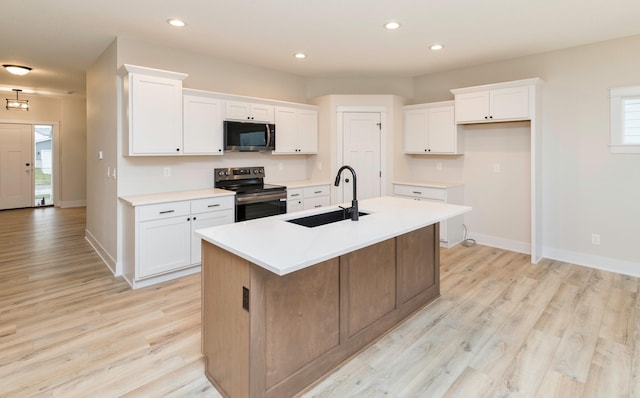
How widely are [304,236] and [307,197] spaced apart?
10.1 feet

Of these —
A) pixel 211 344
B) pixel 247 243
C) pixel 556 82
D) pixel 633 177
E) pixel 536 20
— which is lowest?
pixel 211 344

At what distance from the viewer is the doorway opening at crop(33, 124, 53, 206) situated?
27.3 feet

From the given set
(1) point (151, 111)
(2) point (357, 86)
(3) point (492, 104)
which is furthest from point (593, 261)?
(1) point (151, 111)

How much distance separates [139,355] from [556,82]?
17.1 ft

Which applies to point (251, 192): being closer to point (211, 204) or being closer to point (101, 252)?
point (211, 204)

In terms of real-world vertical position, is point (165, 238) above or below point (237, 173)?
below

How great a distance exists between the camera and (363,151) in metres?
5.47

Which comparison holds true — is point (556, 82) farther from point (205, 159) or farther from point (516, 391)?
point (205, 159)

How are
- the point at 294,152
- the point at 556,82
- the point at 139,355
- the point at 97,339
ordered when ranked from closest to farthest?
the point at 139,355 → the point at 97,339 → the point at 556,82 → the point at 294,152

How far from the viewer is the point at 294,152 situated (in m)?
5.26

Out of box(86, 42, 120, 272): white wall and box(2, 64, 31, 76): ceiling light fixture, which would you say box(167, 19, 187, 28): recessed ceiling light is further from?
box(2, 64, 31, 76): ceiling light fixture

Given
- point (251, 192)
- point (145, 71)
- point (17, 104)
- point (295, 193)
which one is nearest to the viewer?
point (145, 71)

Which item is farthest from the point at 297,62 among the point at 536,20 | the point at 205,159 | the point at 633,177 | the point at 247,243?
the point at 633,177

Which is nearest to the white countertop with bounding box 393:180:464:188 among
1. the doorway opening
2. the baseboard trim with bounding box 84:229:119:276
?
the baseboard trim with bounding box 84:229:119:276
